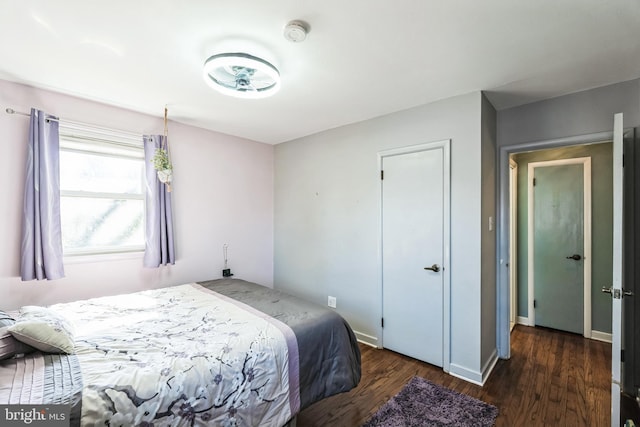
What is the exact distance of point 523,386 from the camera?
2293mm

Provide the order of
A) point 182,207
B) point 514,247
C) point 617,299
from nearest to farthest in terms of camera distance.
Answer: point 617,299 < point 182,207 < point 514,247

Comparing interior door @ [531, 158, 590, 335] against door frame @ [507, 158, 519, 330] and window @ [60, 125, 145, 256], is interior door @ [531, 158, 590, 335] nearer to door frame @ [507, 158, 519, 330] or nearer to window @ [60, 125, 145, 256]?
door frame @ [507, 158, 519, 330]

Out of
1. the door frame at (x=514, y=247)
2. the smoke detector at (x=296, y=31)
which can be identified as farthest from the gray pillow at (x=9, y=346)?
the door frame at (x=514, y=247)

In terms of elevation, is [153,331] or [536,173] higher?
[536,173]

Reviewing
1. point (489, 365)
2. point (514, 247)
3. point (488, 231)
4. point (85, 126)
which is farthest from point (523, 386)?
point (85, 126)

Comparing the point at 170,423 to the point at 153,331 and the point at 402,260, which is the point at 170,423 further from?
the point at 402,260

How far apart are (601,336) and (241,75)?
456 centimetres

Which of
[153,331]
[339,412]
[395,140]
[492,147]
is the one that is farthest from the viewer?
[395,140]

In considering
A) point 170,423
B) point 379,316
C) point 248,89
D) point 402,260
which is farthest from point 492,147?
point 170,423

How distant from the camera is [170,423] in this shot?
1.19m

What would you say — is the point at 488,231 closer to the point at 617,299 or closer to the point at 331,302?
the point at 617,299

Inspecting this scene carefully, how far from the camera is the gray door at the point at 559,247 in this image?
3.30 meters

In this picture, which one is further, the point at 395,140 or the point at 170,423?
the point at 395,140

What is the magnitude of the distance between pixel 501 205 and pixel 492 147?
59 centimetres
